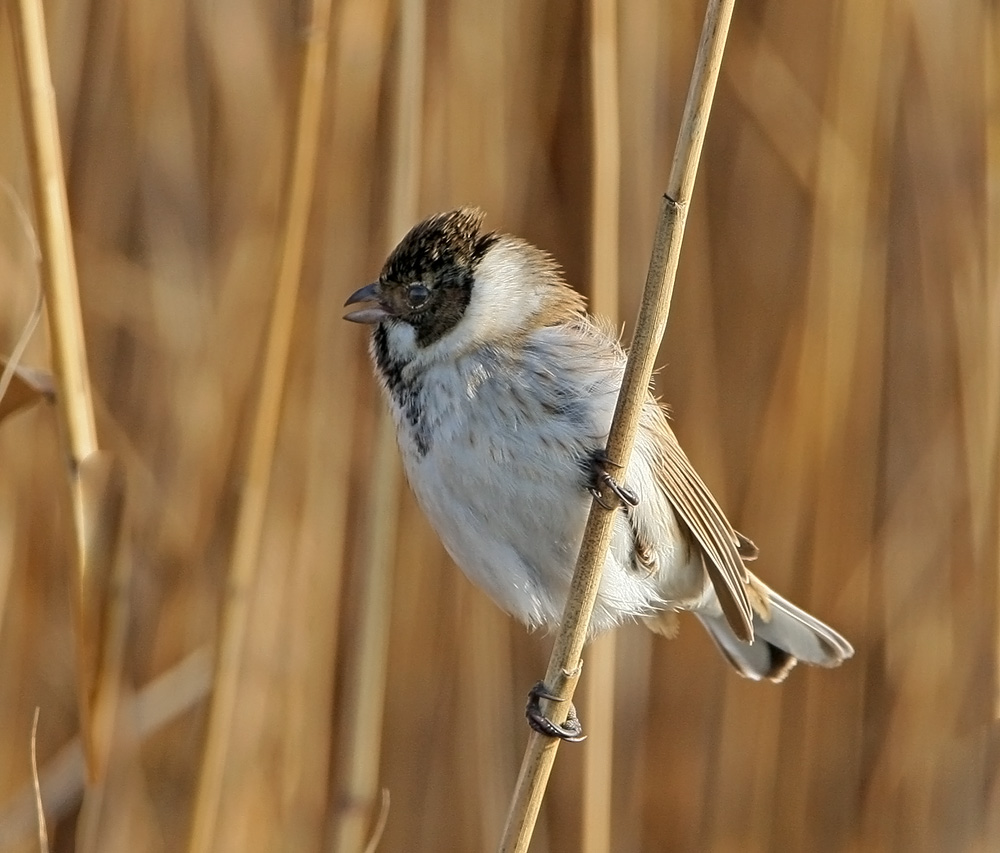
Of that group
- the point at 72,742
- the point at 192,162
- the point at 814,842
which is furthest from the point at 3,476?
the point at 814,842

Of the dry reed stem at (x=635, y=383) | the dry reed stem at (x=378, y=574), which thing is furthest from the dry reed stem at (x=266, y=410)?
the dry reed stem at (x=635, y=383)

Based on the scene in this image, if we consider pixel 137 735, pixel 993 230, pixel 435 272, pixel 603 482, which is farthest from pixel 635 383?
pixel 137 735

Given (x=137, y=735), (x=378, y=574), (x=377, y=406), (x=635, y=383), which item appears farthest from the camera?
(x=377, y=406)

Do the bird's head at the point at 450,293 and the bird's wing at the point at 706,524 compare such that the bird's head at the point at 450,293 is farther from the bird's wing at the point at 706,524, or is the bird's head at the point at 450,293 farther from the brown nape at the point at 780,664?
the brown nape at the point at 780,664

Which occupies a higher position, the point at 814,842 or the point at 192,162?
the point at 192,162

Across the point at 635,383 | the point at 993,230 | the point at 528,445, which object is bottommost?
the point at 528,445

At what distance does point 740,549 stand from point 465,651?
29.9 inches

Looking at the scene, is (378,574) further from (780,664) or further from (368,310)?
(780,664)

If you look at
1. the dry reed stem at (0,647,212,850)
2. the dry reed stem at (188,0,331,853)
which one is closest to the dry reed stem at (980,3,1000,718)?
the dry reed stem at (188,0,331,853)

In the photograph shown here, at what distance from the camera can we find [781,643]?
208 cm

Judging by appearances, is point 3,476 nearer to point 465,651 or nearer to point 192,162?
point 192,162

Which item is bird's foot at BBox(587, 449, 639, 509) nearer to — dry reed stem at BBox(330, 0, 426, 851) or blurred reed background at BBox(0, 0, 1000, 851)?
dry reed stem at BBox(330, 0, 426, 851)

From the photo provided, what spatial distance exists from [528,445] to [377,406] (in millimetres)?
978

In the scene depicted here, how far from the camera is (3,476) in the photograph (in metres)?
2.51
